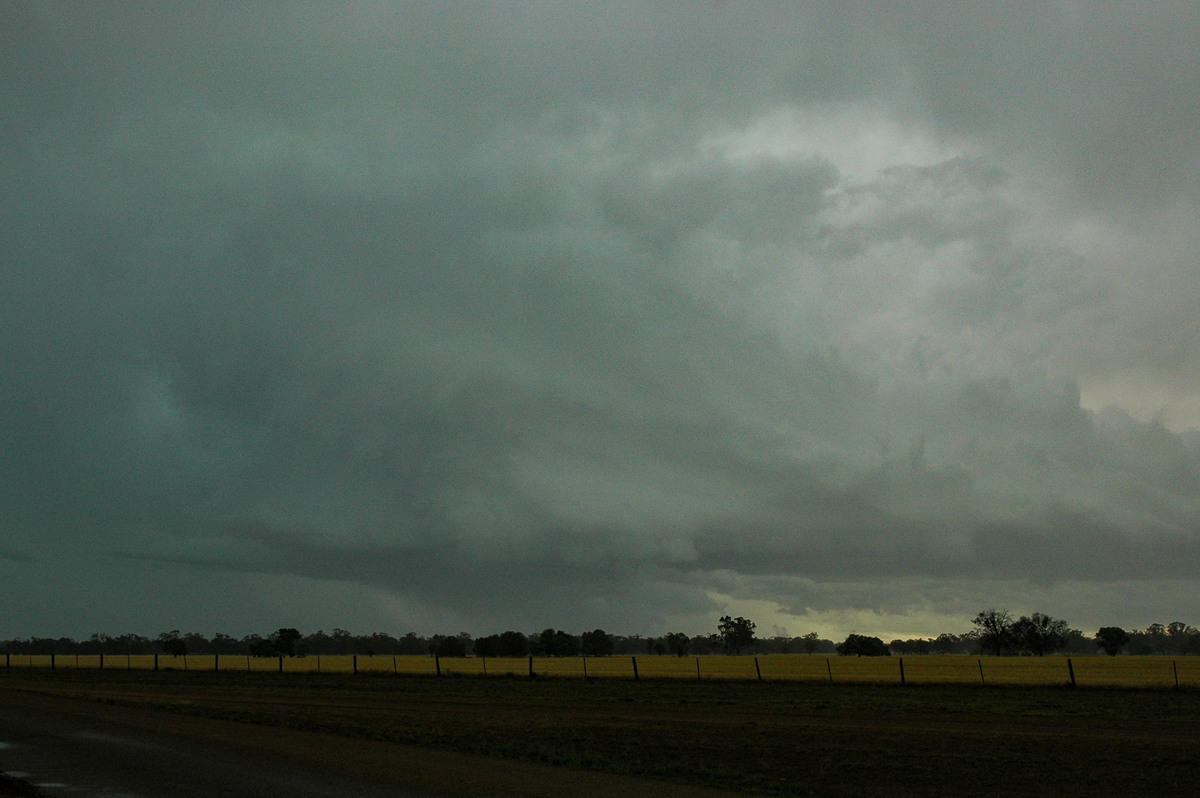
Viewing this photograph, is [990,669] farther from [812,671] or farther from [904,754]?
[904,754]

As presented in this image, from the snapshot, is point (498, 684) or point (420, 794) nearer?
point (420, 794)

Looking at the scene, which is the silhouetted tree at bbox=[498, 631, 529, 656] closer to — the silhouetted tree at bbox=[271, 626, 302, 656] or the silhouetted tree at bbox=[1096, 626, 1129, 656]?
the silhouetted tree at bbox=[271, 626, 302, 656]

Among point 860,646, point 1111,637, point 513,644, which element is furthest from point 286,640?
point 1111,637

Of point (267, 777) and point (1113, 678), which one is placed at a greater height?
point (267, 777)

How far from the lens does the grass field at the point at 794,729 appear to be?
814 inches

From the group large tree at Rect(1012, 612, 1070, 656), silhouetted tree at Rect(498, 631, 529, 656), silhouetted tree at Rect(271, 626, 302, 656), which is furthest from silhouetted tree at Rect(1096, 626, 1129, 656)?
silhouetted tree at Rect(271, 626, 302, 656)

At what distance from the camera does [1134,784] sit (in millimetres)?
20109

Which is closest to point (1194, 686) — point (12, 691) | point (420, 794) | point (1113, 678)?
point (1113, 678)

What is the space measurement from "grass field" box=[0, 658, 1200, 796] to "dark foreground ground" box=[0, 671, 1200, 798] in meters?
0.09

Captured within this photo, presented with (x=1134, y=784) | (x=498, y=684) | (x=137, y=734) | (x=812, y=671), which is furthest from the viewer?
(x=812, y=671)

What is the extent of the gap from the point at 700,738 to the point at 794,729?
4.40m

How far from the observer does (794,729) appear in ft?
100

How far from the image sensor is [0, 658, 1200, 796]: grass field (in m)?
20.7

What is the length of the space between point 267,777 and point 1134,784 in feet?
60.5
